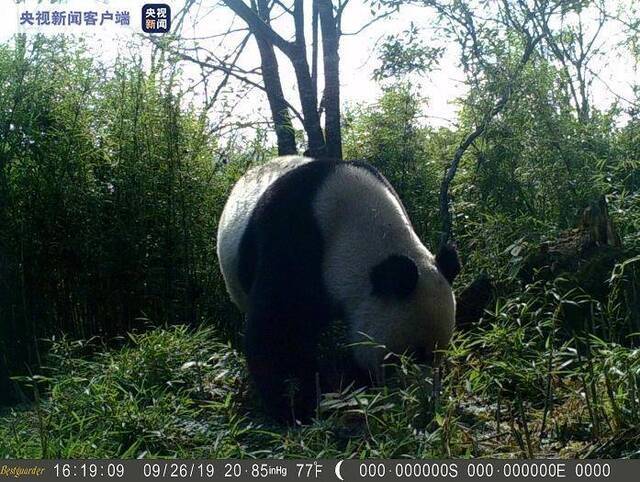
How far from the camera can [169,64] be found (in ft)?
24.8

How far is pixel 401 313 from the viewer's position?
4.86 m

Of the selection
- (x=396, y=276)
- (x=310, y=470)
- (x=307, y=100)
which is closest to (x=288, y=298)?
(x=396, y=276)

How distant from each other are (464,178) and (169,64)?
10.4 ft

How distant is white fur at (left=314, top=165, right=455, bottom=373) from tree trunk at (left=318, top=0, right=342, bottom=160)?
162 cm

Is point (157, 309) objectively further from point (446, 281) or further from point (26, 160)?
point (446, 281)

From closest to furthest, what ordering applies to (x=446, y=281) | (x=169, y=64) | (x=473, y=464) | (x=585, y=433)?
(x=473, y=464)
(x=585, y=433)
(x=446, y=281)
(x=169, y=64)

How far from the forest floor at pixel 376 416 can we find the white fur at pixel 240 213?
950 mm

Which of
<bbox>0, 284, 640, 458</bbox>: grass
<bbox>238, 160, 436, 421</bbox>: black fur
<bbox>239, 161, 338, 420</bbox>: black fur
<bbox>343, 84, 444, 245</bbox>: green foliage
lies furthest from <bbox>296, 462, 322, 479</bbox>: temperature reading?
<bbox>343, 84, 444, 245</bbox>: green foliage

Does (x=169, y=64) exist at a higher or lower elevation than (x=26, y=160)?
higher

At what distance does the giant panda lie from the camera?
4.85 meters

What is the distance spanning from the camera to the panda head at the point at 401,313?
4.80 m

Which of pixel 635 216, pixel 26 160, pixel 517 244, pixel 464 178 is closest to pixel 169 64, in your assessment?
pixel 26 160

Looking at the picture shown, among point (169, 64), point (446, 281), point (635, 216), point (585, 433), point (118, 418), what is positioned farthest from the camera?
point (169, 64)

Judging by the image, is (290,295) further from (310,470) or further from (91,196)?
(91,196)
